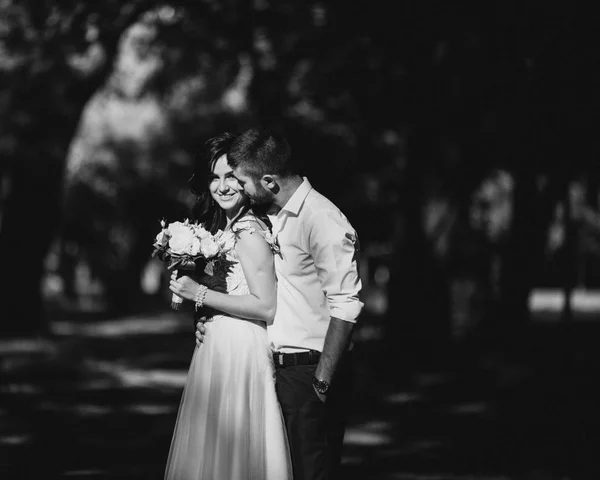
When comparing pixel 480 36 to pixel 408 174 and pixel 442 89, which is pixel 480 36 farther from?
pixel 408 174

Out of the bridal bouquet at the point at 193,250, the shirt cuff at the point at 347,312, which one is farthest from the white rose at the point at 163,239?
the shirt cuff at the point at 347,312

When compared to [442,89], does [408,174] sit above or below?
below

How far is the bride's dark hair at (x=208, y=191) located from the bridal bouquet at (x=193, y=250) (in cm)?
13

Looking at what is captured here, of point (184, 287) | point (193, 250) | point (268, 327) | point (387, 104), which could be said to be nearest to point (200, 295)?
point (184, 287)

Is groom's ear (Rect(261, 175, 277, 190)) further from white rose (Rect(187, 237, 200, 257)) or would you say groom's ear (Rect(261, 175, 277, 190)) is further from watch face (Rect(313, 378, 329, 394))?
watch face (Rect(313, 378, 329, 394))

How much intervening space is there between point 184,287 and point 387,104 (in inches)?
458

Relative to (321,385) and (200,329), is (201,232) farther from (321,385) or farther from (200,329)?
(321,385)

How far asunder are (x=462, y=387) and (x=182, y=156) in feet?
103

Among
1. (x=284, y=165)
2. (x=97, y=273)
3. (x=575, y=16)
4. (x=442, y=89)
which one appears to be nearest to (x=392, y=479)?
(x=284, y=165)

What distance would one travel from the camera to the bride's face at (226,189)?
4617 millimetres

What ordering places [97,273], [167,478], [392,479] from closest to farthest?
1. [167,478]
2. [392,479]
3. [97,273]

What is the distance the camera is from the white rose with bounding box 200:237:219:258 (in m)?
4.48

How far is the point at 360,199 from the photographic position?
29844 millimetres

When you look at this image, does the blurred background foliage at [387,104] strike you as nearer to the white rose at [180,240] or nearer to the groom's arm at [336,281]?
the groom's arm at [336,281]
